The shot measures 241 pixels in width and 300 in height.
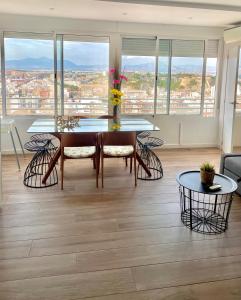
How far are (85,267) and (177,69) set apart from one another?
4.48 meters

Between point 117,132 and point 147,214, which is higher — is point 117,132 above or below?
above

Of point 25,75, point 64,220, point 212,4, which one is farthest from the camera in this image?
point 25,75

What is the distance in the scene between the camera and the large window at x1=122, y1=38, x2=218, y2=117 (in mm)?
5555

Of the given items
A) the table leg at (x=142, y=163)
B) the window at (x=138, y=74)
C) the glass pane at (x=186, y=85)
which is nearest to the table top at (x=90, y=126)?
the table leg at (x=142, y=163)

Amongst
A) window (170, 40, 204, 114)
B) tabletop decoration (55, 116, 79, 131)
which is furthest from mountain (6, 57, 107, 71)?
window (170, 40, 204, 114)

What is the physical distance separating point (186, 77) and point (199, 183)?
11.4ft

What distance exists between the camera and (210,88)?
600 centimetres

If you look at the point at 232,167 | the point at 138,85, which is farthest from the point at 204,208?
the point at 138,85

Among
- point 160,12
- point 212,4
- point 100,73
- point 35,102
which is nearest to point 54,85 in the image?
point 35,102

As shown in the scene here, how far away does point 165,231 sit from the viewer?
2.73 meters

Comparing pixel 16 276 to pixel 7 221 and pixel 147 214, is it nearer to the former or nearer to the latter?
pixel 7 221

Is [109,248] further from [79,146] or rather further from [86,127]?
[86,127]

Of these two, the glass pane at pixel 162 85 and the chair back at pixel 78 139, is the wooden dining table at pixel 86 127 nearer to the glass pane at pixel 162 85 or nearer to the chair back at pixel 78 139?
the chair back at pixel 78 139

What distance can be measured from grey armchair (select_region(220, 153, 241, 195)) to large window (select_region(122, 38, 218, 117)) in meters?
2.30
